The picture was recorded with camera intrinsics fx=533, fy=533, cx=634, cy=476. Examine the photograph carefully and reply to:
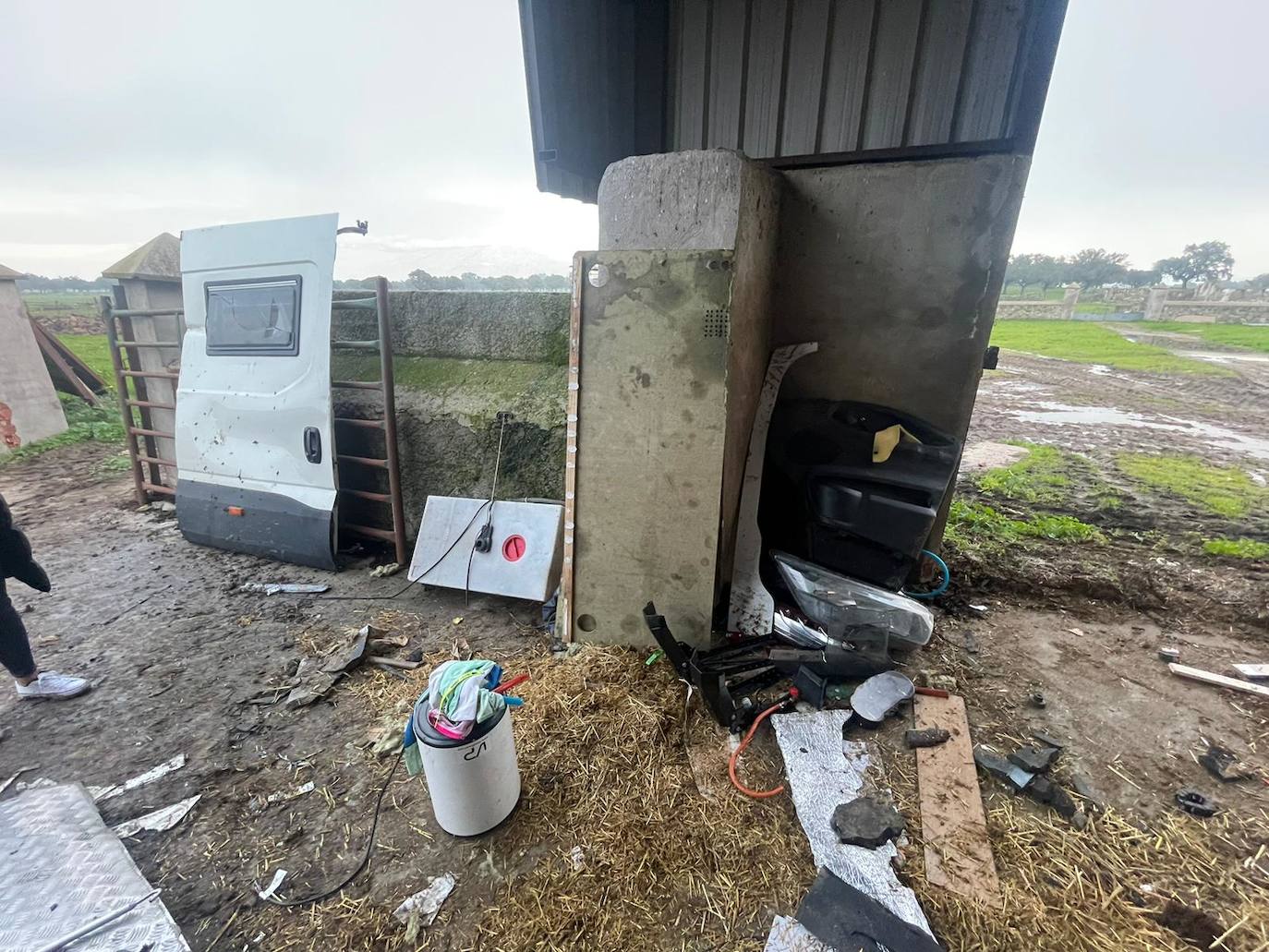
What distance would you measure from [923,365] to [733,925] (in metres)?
2.91

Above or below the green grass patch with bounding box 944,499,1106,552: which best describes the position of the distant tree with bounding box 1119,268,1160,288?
above

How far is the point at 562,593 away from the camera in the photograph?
10.0 ft

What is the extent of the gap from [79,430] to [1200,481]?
14227 millimetres

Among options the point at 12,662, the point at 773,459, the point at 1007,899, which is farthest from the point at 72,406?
the point at 1007,899

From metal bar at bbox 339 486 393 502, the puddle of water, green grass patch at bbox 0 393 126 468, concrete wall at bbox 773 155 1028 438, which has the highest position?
concrete wall at bbox 773 155 1028 438

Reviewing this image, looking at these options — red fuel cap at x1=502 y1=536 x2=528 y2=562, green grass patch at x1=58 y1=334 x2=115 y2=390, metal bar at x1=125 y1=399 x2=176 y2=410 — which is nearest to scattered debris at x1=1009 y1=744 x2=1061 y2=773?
red fuel cap at x1=502 y1=536 x2=528 y2=562

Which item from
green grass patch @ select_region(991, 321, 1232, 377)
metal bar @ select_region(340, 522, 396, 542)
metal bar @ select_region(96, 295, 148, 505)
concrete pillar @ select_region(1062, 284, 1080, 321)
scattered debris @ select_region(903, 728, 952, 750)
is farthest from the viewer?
concrete pillar @ select_region(1062, 284, 1080, 321)

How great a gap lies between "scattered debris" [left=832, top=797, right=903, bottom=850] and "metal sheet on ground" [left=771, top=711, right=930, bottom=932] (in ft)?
0.07

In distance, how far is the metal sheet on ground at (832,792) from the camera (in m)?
1.71

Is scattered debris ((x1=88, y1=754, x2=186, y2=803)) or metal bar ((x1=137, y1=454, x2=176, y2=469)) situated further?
metal bar ((x1=137, y1=454, x2=176, y2=469))

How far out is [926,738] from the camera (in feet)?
7.44

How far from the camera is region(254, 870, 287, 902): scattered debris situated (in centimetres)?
179

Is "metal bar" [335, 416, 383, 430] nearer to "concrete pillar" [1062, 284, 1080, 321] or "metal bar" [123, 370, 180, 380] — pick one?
"metal bar" [123, 370, 180, 380]

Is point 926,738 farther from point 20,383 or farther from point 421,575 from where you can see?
point 20,383
